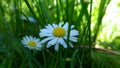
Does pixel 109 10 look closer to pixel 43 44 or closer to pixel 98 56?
pixel 98 56

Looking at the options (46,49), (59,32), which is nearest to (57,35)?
(59,32)

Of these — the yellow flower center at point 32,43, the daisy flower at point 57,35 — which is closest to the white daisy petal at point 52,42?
the daisy flower at point 57,35

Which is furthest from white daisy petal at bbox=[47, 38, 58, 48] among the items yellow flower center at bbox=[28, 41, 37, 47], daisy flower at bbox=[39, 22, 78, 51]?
yellow flower center at bbox=[28, 41, 37, 47]

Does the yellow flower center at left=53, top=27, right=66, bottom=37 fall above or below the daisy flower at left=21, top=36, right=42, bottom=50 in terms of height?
above

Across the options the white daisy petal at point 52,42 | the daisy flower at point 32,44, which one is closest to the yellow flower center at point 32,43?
the daisy flower at point 32,44

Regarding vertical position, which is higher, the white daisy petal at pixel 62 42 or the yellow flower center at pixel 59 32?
the yellow flower center at pixel 59 32

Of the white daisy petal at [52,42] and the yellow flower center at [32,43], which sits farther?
the yellow flower center at [32,43]

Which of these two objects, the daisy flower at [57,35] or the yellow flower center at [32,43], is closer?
the daisy flower at [57,35]

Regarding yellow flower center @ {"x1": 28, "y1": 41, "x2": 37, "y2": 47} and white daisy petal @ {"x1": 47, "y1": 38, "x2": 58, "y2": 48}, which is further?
yellow flower center @ {"x1": 28, "y1": 41, "x2": 37, "y2": 47}

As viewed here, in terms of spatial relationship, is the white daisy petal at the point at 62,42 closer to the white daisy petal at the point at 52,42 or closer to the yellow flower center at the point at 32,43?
the white daisy petal at the point at 52,42

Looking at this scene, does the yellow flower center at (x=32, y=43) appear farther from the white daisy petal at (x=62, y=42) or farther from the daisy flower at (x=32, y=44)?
the white daisy petal at (x=62, y=42)

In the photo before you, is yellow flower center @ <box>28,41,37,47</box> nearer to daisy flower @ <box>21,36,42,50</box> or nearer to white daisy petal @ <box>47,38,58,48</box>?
daisy flower @ <box>21,36,42,50</box>

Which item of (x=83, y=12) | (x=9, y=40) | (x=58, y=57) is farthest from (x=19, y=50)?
(x=83, y=12)
